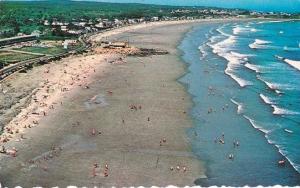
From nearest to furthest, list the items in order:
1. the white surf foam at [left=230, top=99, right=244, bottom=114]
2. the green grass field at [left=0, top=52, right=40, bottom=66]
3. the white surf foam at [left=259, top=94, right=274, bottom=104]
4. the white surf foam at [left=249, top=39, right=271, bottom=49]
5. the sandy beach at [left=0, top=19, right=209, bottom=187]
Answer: the sandy beach at [left=0, top=19, right=209, bottom=187], the white surf foam at [left=230, top=99, right=244, bottom=114], the white surf foam at [left=259, top=94, right=274, bottom=104], the green grass field at [left=0, top=52, right=40, bottom=66], the white surf foam at [left=249, top=39, right=271, bottom=49]

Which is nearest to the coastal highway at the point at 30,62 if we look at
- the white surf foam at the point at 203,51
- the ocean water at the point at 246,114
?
the ocean water at the point at 246,114

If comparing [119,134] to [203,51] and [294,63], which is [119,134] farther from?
[203,51]

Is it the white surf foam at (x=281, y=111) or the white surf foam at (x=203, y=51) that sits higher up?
the white surf foam at (x=281, y=111)

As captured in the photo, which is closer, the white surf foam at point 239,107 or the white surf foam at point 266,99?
the white surf foam at point 239,107

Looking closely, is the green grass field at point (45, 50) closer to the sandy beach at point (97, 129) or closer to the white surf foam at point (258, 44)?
the sandy beach at point (97, 129)

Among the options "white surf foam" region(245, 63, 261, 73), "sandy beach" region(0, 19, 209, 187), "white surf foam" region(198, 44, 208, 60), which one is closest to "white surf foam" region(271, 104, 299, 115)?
"sandy beach" region(0, 19, 209, 187)

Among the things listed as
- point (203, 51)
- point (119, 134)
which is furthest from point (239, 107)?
point (203, 51)

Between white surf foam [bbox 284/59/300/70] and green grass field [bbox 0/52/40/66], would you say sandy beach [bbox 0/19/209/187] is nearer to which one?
green grass field [bbox 0/52/40/66]
